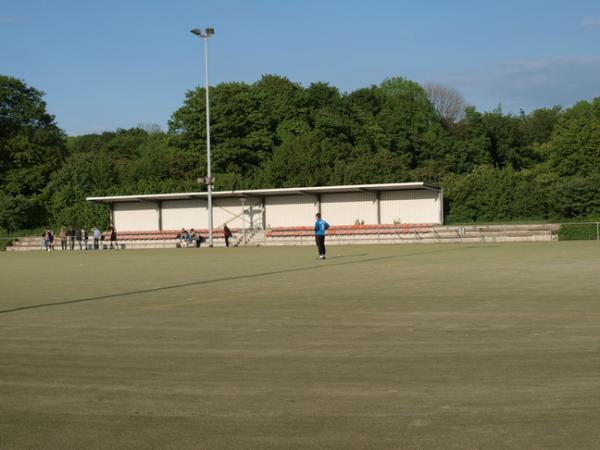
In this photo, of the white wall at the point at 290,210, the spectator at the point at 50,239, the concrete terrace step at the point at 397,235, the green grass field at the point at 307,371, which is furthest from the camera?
the spectator at the point at 50,239

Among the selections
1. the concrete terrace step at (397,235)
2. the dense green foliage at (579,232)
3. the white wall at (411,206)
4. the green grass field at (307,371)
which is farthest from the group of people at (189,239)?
the green grass field at (307,371)

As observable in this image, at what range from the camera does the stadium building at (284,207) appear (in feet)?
175

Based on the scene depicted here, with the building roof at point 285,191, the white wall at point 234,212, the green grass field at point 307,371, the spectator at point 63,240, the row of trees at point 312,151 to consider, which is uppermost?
the row of trees at point 312,151

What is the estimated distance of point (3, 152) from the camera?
8119 centimetres

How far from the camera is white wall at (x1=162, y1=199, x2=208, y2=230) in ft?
194

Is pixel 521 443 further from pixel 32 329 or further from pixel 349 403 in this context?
pixel 32 329

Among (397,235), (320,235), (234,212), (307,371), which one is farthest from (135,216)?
(307,371)

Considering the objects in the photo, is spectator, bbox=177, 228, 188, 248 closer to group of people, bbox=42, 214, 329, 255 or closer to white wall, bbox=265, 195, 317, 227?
group of people, bbox=42, 214, 329, 255

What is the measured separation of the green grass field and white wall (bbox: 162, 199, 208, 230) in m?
44.3

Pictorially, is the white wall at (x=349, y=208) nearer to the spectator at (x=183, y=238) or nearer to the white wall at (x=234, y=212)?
the white wall at (x=234, y=212)

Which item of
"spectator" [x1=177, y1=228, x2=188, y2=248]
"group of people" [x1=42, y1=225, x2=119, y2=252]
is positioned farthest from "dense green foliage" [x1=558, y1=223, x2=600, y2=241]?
"group of people" [x1=42, y1=225, x2=119, y2=252]

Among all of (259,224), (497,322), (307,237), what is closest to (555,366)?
(497,322)

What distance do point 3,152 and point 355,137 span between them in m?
38.0

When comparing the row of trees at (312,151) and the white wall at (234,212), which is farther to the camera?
the row of trees at (312,151)
